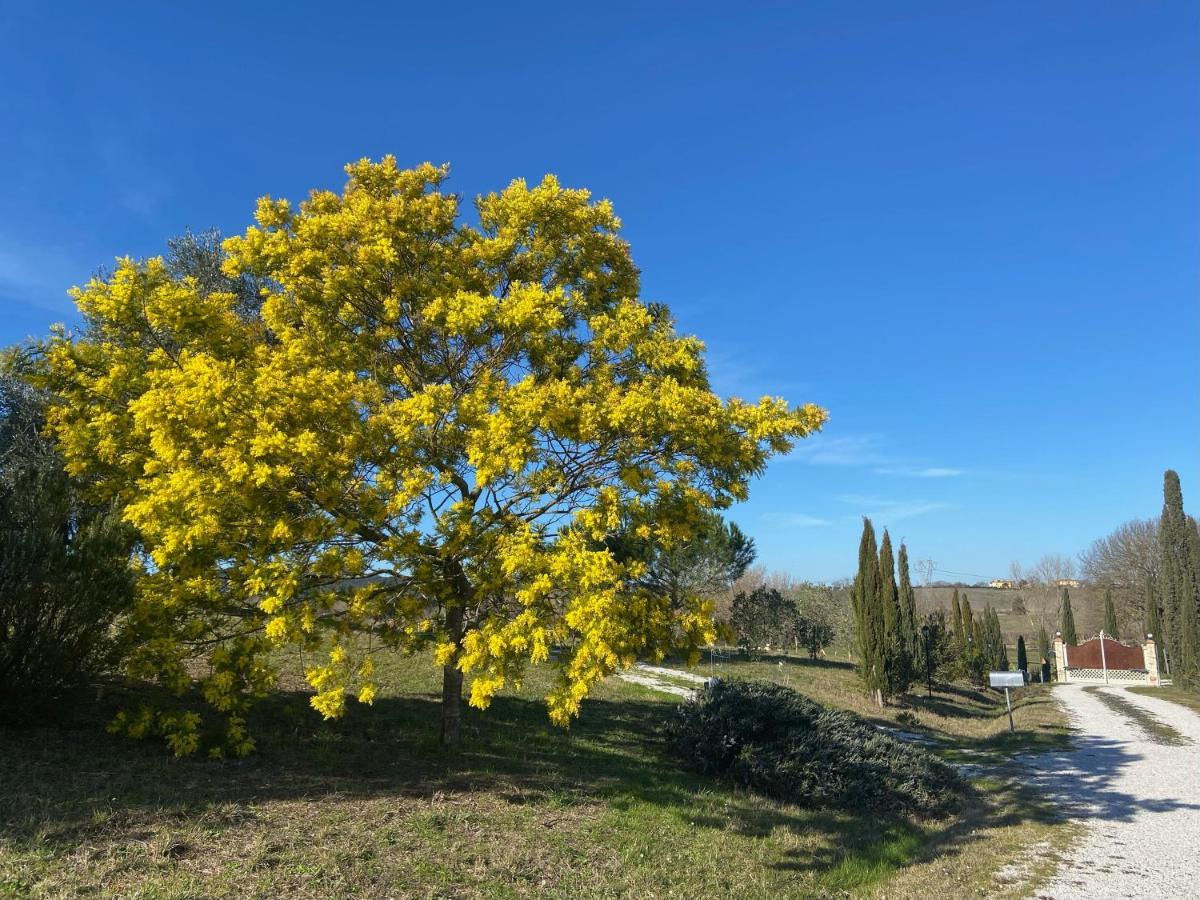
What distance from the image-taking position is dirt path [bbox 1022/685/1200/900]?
7816 mm

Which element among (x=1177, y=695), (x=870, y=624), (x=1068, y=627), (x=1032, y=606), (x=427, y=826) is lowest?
(x=1177, y=695)

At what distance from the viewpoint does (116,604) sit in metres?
7.62

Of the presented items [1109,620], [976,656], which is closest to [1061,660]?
[1109,620]

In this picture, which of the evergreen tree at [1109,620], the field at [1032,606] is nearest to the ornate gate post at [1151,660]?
the evergreen tree at [1109,620]

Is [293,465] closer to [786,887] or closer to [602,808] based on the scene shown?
[602,808]

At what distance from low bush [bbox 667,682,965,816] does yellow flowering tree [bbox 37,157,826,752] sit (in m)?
3.85

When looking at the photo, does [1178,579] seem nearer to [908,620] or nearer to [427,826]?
[908,620]

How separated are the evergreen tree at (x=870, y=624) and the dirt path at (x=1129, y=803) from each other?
19.8 feet

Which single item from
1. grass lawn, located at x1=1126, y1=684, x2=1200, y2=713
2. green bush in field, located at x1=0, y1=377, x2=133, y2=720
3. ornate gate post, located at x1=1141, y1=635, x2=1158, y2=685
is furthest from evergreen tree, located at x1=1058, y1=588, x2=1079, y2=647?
green bush in field, located at x1=0, y1=377, x2=133, y2=720

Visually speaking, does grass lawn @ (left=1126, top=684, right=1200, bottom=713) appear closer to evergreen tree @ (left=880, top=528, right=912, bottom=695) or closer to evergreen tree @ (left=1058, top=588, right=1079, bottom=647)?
evergreen tree @ (left=880, top=528, right=912, bottom=695)

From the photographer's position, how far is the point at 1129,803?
12102mm

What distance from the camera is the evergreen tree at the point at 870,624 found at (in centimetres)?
2619

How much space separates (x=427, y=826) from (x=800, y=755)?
6.17m

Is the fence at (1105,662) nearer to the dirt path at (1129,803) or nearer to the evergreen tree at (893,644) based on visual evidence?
the dirt path at (1129,803)
